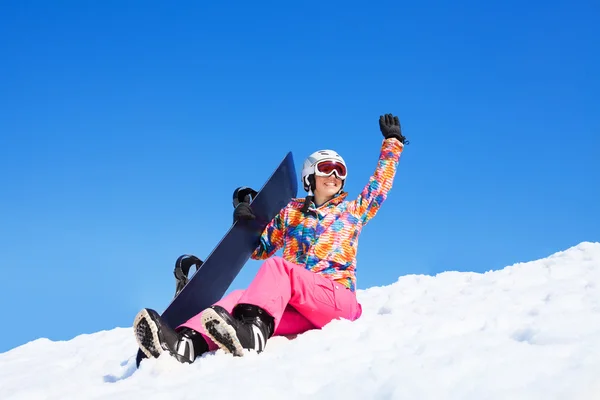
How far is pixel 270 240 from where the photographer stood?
15.4 ft

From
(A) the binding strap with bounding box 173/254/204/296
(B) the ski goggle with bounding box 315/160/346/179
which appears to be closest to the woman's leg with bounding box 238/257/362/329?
(A) the binding strap with bounding box 173/254/204/296

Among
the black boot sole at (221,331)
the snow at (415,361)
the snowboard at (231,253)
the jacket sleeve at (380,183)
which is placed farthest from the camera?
the jacket sleeve at (380,183)

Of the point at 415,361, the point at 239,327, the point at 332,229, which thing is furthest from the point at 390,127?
the point at 415,361

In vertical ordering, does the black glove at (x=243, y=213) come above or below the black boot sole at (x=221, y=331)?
above

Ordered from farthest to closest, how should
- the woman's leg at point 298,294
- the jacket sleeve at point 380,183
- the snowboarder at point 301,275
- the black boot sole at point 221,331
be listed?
the jacket sleeve at point 380,183 < the woman's leg at point 298,294 < the snowboarder at point 301,275 < the black boot sole at point 221,331

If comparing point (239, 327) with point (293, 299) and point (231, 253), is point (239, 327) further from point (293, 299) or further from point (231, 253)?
point (231, 253)

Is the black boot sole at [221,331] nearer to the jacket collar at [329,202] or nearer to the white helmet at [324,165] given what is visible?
the jacket collar at [329,202]

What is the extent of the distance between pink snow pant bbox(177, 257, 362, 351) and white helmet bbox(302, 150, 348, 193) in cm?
109

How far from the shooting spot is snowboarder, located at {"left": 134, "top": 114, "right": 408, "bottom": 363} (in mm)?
3189

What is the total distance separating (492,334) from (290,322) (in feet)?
4.64

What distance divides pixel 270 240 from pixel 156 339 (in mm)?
1718

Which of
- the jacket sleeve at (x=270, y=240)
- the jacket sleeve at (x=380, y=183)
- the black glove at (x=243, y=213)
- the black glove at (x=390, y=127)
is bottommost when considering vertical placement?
the jacket sleeve at (x=270, y=240)

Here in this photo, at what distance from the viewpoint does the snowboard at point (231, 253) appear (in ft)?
12.9

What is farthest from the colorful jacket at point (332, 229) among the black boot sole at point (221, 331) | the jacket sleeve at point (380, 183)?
the black boot sole at point (221, 331)
